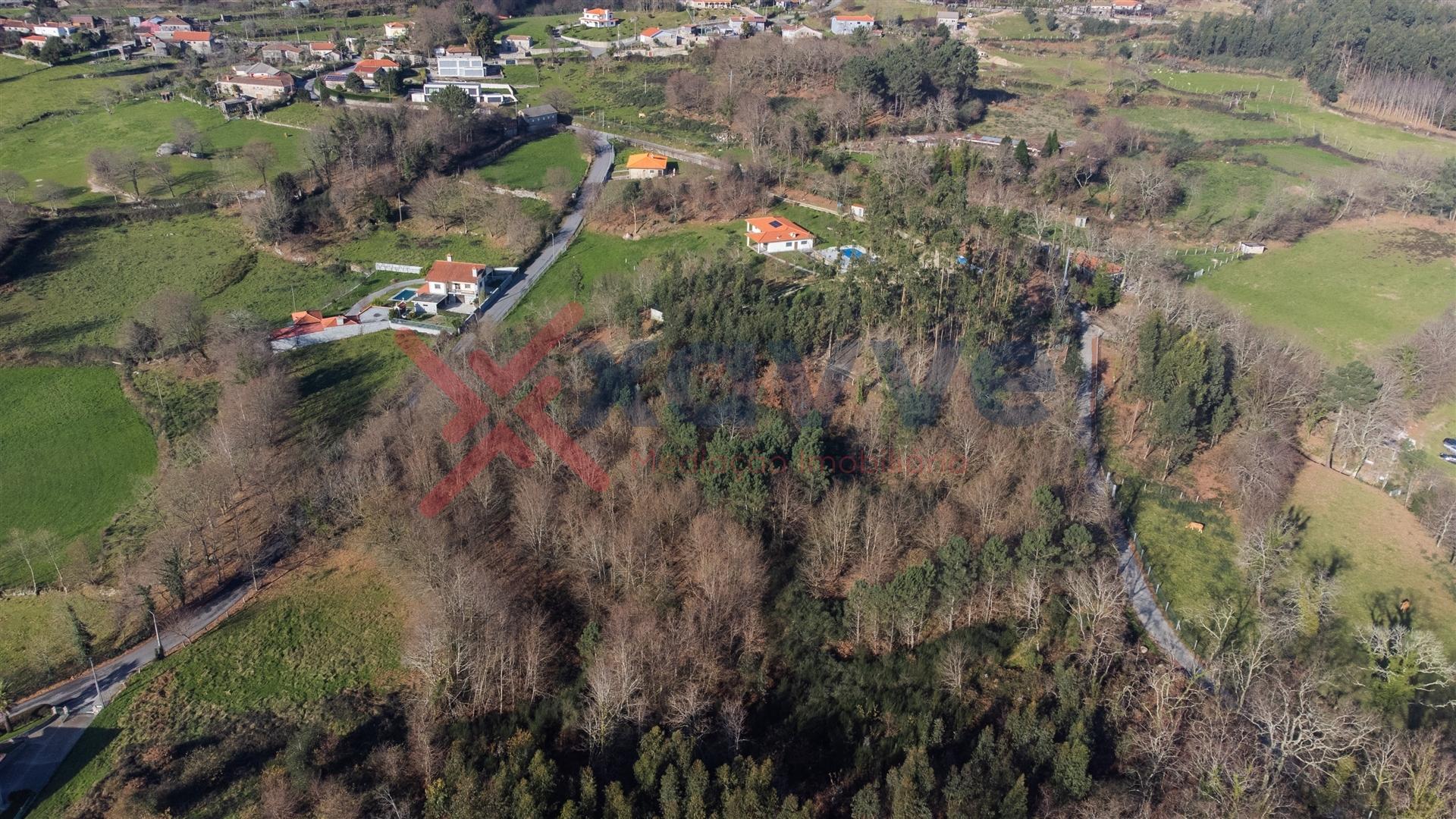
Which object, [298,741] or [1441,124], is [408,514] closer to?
[298,741]

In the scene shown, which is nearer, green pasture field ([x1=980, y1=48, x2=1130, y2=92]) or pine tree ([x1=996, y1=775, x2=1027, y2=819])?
pine tree ([x1=996, y1=775, x2=1027, y2=819])

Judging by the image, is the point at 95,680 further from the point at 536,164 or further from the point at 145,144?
the point at 145,144

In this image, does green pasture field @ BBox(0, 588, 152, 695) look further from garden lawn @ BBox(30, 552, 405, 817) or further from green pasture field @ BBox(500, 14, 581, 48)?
green pasture field @ BBox(500, 14, 581, 48)

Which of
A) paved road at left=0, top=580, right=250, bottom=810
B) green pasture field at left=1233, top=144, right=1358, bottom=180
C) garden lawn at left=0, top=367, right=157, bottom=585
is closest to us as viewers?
paved road at left=0, top=580, right=250, bottom=810

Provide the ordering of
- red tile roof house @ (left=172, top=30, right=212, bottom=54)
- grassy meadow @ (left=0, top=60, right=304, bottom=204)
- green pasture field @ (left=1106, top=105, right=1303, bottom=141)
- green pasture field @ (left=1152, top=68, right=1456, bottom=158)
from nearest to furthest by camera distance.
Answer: grassy meadow @ (left=0, top=60, right=304, bottom=204)
green pasture field @ (left=1152, top=68, right=1456, bottom=158)
green pasture field @ (left=1106, top=105, right=1303, bottom=141)
red tile roof house @ (left=172, top=30, right=212, bottom=54)

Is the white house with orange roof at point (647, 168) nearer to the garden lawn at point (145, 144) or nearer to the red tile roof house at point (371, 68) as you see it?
the garden lawn at point (145, 144)

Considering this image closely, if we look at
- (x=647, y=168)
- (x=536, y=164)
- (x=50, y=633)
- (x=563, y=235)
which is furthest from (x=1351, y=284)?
(x=50, y=633)

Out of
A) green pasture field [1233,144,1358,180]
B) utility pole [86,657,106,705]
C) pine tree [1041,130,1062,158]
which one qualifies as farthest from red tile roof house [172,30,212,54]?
green pasture field [1233,144,1358,180]
